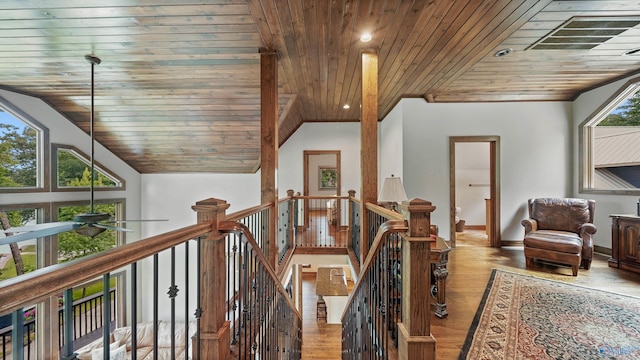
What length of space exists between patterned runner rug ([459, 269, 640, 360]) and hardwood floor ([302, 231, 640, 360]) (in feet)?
0.41

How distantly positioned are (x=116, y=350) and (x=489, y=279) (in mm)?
6244

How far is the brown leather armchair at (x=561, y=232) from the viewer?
3528 millimetres

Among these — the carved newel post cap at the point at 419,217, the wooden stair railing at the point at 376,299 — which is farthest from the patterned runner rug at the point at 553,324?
the carved newel post cap at the point at 419,217

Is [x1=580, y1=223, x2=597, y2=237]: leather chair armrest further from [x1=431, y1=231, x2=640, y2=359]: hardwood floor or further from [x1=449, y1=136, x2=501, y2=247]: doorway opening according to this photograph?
[x1=449, y1=136, x2=501, y2=247]: doorway opening

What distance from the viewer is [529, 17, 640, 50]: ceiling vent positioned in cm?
269

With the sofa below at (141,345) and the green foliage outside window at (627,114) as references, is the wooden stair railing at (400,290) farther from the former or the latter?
the green foliage outside window at (627,114)

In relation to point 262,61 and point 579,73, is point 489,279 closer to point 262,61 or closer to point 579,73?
point 579,73

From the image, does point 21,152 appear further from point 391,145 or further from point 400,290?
point 391,145

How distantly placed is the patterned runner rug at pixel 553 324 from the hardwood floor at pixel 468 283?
0.41 ft

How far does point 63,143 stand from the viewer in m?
4.54

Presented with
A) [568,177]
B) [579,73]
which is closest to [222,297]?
[579,73]

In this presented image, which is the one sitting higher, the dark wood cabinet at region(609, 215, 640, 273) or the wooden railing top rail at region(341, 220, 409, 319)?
the wooden railing top rail at region(341, 220, 409, 319)

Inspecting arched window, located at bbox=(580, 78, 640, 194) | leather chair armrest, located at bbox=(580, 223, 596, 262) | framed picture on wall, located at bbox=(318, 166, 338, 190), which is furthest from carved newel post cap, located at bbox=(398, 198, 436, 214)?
framed picture on wall, located at bbox=(318, 166, 338, 190)

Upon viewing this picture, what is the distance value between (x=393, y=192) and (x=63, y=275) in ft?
10.0
